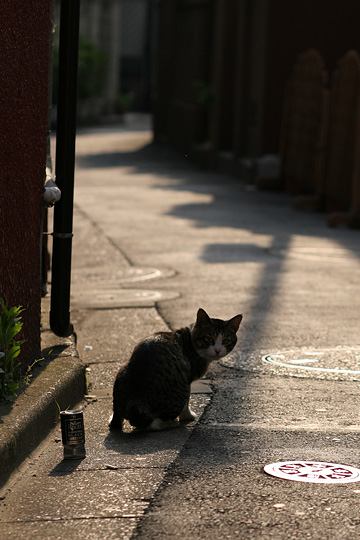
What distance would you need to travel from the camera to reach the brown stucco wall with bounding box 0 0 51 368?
8141 millimetres

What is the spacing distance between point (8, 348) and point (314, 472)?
186 centimetres

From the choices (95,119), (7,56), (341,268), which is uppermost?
(7,56)

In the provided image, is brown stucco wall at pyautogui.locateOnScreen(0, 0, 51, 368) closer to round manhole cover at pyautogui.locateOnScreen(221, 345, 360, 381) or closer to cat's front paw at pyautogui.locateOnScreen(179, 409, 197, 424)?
cat's front paw at pyautogui.locateOnScreen(179, 409, 197, 424)

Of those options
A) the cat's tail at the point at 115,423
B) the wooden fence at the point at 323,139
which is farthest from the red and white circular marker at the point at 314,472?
the wooden fence at the point at 323,139

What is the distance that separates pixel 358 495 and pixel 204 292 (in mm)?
6539

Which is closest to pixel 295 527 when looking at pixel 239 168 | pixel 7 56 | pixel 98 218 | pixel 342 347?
pixel 7 56

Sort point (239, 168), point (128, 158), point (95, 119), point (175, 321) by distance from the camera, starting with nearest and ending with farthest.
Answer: point (175, 321)
point (239, 168)
point (128, 158)
point (95, 119)

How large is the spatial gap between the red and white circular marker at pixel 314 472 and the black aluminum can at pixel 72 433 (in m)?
0.95

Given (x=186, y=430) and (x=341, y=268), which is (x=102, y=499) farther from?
(x=341, y=268)

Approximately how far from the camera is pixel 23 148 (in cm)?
850

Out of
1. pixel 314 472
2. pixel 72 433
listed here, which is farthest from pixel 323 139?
pixel 314 472

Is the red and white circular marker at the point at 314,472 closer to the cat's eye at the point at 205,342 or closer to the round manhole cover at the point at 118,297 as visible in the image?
the cat's eye at the point at 205,342

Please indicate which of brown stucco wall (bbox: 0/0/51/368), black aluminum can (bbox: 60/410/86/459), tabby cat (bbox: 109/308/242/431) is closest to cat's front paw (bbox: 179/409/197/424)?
tabby cat (bbox: 109/308/242/431)

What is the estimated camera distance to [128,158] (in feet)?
112
